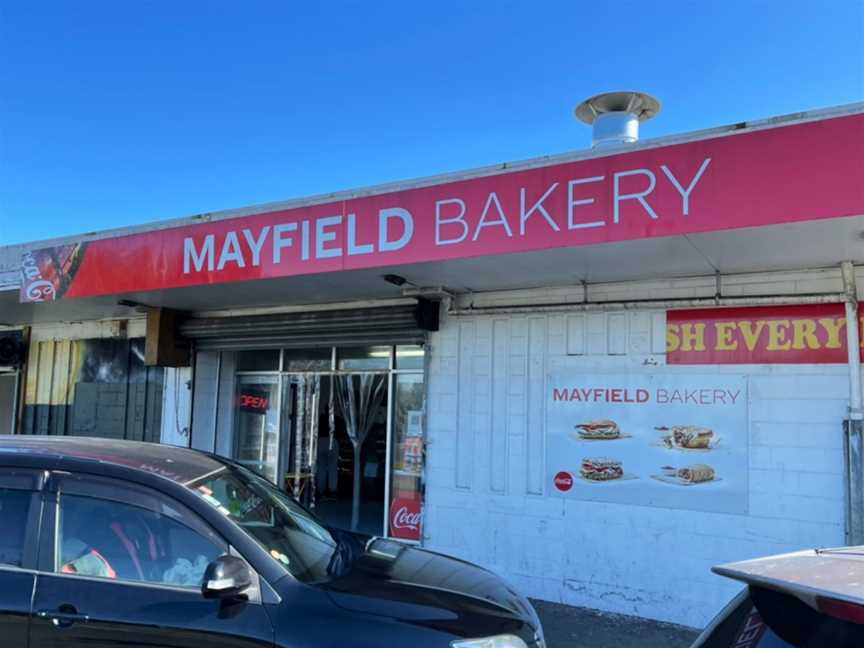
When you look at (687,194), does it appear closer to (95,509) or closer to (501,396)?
(501,396)

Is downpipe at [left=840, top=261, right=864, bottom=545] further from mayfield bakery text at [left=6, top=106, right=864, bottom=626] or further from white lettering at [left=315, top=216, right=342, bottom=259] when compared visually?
white lettering at [left=315, top=216, right=342, bottom=259]

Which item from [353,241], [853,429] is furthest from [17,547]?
[853,429]

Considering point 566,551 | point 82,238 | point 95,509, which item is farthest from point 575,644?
point 82,238

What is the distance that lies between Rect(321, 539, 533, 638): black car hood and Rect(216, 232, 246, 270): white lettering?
3.70 metres

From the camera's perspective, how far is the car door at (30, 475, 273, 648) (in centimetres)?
275

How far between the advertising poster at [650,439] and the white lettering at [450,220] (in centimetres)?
209

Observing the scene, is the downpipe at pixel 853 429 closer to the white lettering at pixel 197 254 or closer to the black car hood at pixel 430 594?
the black car hood at pixel 430 594

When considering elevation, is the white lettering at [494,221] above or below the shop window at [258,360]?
above

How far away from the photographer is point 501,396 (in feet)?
23.3

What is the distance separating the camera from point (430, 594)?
3186mm

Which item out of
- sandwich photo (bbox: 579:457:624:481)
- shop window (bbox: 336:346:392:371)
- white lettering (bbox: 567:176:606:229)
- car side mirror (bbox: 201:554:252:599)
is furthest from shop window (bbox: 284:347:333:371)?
car side mirror (bbox: 201:554:252:599)

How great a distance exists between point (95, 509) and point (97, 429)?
845cm

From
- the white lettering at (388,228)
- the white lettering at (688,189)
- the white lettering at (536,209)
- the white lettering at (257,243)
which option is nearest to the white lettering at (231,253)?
the white lettering at (257,243)

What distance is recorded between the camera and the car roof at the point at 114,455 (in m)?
3.15
